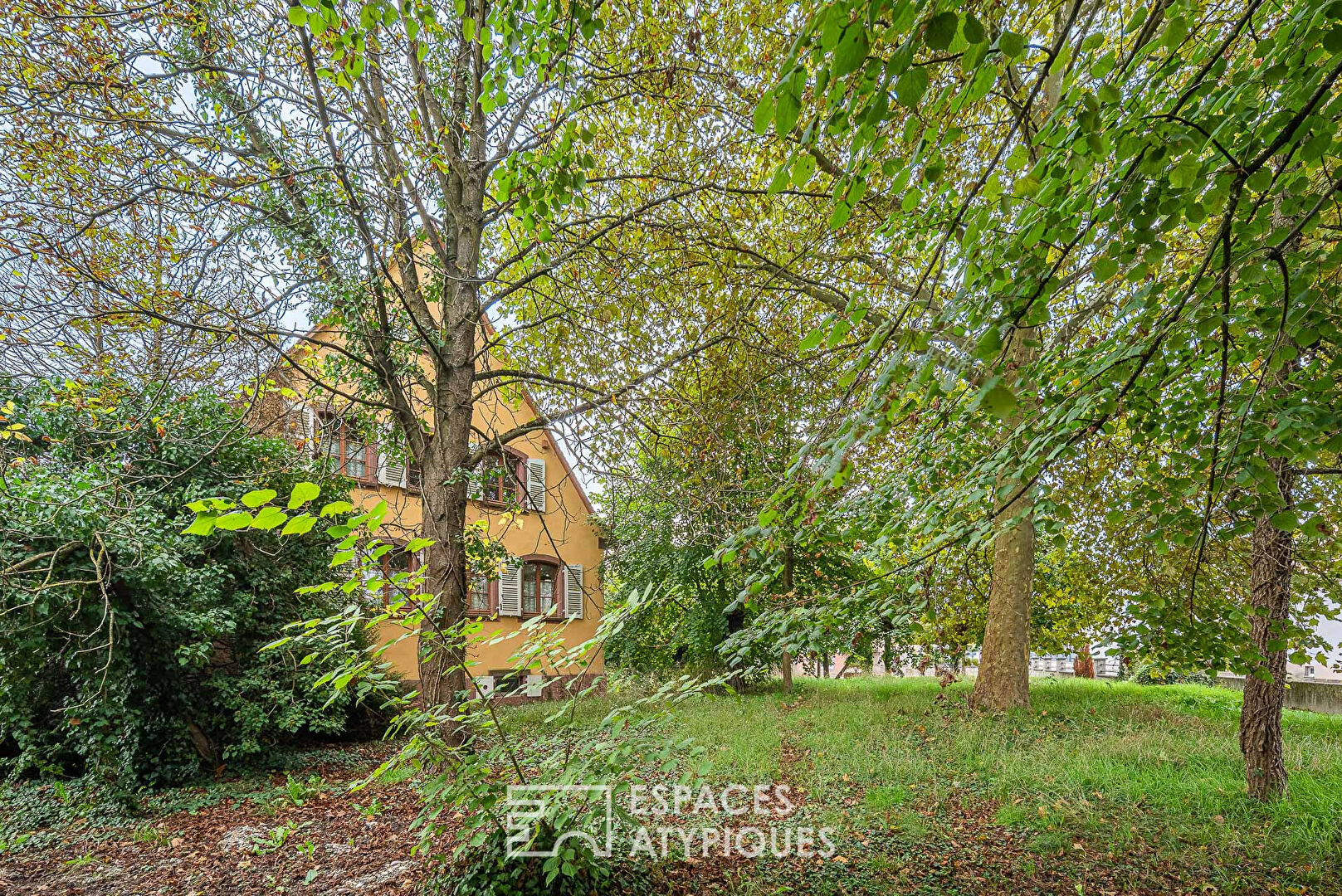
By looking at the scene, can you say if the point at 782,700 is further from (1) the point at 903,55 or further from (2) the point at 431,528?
(1) the point at 903,55

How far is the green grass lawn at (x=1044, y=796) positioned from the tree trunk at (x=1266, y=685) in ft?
0.57

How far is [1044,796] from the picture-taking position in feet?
16.0

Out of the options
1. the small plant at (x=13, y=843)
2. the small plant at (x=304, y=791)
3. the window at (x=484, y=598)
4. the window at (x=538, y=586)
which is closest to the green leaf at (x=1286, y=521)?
the small plant at (x=304, y=791)

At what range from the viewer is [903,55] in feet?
4.43

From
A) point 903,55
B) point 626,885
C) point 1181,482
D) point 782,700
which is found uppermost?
point 903,55

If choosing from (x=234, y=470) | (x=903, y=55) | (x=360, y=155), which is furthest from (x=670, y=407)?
(x=234, y=470)

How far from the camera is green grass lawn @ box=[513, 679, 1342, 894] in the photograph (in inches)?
146

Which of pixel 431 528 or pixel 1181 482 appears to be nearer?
pixel 1181 482

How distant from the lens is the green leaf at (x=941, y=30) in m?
1.32

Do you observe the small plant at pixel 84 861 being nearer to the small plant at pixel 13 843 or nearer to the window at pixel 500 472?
the small plant at pixel 13 843

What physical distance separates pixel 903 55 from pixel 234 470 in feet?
28.9

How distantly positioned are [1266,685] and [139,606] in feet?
32.6

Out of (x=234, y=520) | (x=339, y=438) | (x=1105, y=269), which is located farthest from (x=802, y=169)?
(x=339, y=438)

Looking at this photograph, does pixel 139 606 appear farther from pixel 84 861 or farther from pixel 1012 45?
pixel 1012 45
